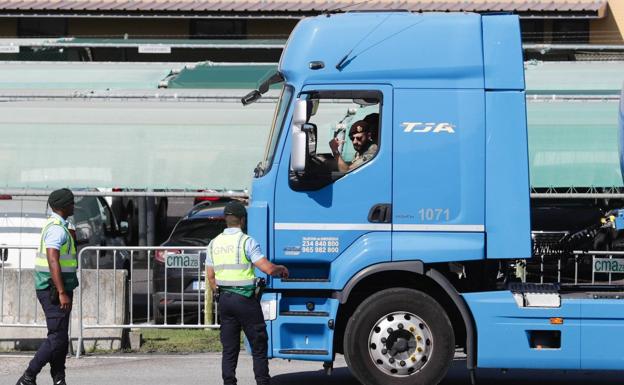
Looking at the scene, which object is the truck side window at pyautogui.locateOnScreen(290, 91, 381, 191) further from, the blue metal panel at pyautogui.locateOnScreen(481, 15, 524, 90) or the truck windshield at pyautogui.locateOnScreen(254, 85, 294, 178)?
the blue metal panel at pyautogui.locateOnScreen(481, 15, 524, 90)

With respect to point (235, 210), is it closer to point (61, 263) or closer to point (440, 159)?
point (61, 263)

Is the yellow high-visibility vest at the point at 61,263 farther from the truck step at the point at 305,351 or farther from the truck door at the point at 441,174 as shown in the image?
the truck door at the point at 441,174

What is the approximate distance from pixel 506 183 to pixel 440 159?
559mm

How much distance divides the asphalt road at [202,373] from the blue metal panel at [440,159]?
6.76 ft

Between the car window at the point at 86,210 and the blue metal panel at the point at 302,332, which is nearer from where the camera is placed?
the blue metal panel at the point at 302,332

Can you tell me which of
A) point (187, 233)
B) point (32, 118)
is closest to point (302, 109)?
point (187, 233)

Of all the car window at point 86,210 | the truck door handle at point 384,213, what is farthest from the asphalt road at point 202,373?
the car window at point 86,210

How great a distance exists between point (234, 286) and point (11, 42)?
15.3 m

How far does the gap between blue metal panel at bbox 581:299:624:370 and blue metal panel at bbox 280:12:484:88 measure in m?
2.01

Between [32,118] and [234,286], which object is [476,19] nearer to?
[234,286]

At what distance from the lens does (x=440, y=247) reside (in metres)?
9.80

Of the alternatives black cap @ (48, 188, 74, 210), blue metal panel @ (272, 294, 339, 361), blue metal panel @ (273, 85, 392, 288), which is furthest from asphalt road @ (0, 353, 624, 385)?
black cap @ (48, 188, 74, 210)

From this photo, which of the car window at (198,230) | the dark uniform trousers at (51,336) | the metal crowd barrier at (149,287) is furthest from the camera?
the car window at (198,230)

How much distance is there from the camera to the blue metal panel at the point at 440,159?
984 centimetres
